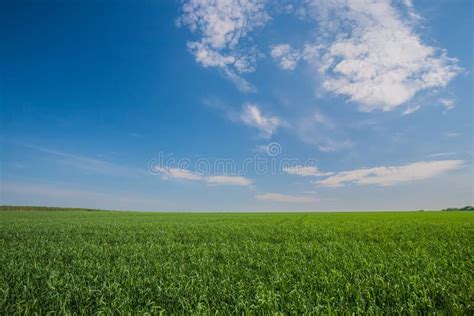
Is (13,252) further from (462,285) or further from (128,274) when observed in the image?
(462,285)

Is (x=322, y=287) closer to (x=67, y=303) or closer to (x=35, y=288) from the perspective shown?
(x=67, y=303)

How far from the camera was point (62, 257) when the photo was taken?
A: 9898 mm

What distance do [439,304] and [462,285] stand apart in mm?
1382

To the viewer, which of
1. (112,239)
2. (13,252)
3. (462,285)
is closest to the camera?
(462,285)

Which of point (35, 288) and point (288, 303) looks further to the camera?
point (35, 288)

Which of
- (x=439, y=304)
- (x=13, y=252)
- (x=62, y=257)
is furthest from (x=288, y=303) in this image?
(x=13, y=252)

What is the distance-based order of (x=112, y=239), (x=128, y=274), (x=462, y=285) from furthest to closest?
(x=112, y=239)
(x=128, y=274)
(x=462, y=285)

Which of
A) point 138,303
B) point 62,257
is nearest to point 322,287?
point 138,303

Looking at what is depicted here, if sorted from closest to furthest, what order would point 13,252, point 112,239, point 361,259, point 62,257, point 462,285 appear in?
point 462,285, point 361,259, point 62,257, point 13,252, point 112,239

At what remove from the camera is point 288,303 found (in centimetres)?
518

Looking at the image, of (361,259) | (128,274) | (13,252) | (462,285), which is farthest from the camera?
(13,252)

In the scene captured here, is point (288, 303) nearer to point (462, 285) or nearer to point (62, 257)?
point (462, 285)

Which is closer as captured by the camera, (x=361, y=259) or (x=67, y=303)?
(x=67, y=303)

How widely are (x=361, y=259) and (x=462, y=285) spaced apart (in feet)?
9.05
